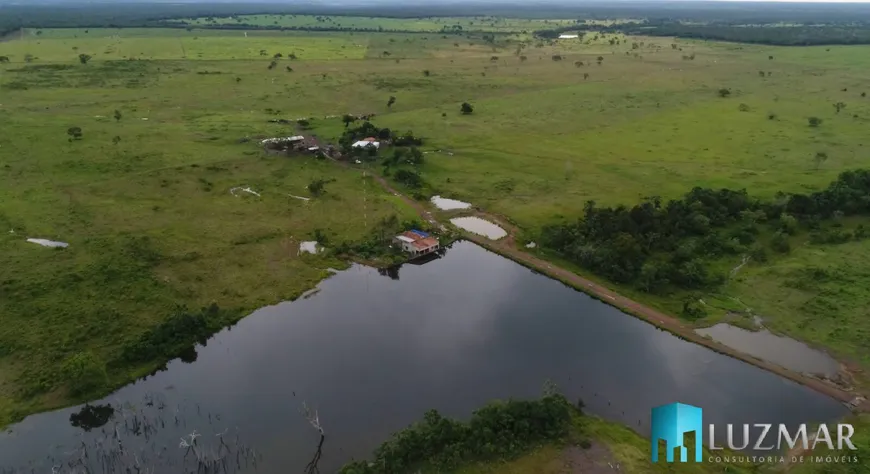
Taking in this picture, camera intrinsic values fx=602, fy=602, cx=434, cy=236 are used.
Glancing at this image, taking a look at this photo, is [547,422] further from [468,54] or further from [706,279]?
[468,54]

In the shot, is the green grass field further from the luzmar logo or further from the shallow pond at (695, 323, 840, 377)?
the luzmar logo

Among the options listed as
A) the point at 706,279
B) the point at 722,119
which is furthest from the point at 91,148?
the point at 722,119

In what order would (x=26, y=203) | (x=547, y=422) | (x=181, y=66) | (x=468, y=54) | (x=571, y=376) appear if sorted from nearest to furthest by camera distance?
(x=547, y=422) → (x=571, y=376) → (x=26, y=203) → (x=181, y=66) → (x=468, y=54)

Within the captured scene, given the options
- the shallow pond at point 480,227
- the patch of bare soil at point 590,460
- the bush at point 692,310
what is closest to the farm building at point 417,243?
the shallow pond at point 480,227

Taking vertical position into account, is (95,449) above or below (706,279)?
below

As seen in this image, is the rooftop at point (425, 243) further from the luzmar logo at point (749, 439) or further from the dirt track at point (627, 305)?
the luzmar logo at point (749, 439)

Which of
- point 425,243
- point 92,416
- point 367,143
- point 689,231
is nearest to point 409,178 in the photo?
point 367,143

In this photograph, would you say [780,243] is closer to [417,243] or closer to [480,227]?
[480,227]
